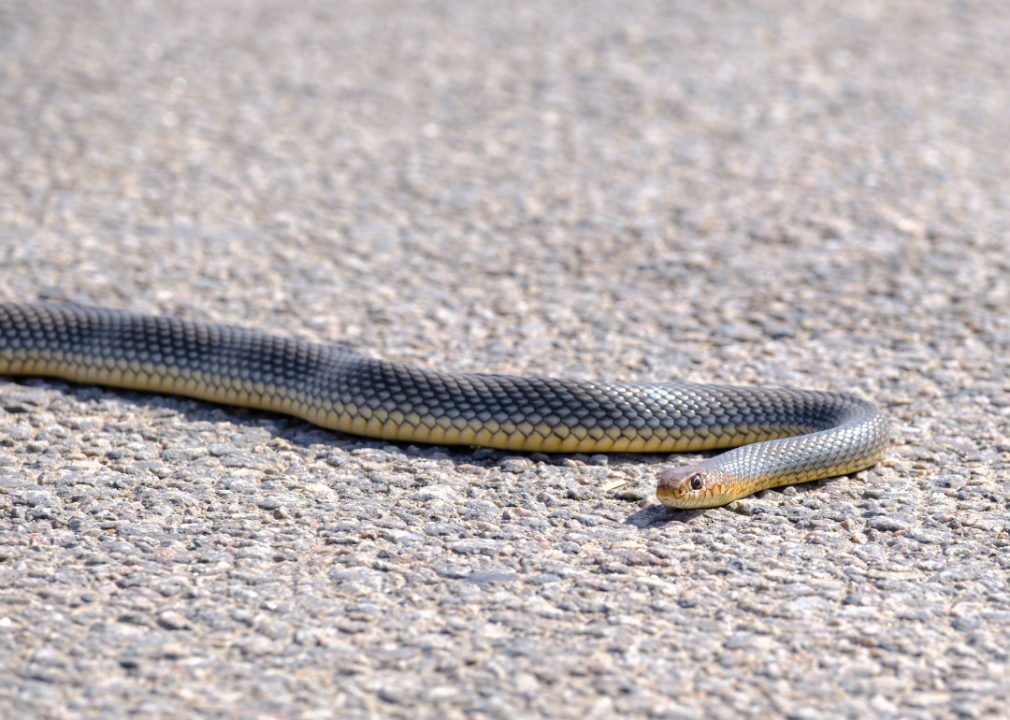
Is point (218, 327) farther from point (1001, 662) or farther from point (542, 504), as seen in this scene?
point (1001, 662)

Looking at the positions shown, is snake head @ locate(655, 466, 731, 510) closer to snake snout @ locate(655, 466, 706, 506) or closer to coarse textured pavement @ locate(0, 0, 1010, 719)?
snake snout @ locate(655, 466, 706, 506)

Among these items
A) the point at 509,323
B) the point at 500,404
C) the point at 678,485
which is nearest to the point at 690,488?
the point at 678,485

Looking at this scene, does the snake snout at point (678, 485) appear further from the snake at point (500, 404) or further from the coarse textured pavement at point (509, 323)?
the coarse textured pavement at point (509, 323)

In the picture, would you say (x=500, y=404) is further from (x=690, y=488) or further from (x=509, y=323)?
(x=509, y=323)

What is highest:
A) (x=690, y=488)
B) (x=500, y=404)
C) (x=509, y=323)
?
(x=690, y=488)

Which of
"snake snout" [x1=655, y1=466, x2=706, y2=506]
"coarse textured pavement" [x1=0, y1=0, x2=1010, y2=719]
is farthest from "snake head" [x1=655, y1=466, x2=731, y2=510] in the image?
"coarse textured pavement" [x1=0, y1=0, x2=1010, y2=719]

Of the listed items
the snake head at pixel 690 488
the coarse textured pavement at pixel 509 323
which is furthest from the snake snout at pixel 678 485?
the coarse textured pavement at pixel 509 323
